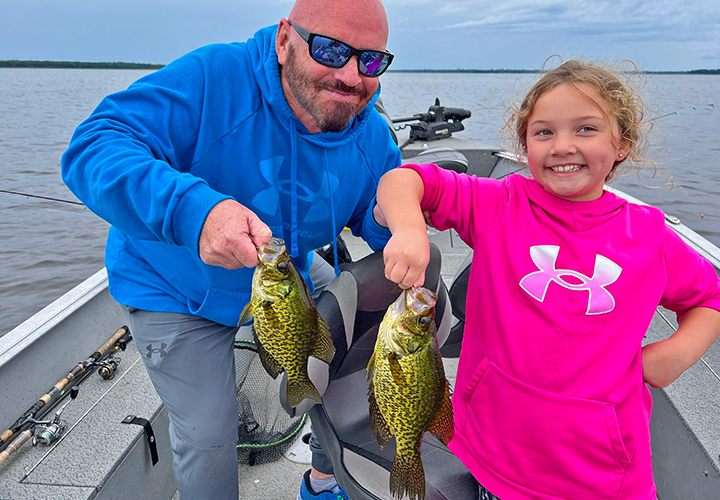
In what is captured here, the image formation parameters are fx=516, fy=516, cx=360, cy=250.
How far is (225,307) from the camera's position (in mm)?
2232

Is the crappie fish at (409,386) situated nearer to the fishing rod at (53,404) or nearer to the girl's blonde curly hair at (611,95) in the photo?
the girl's blonde curly hair at (611,95)

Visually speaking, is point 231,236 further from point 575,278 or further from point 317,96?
point 575,278

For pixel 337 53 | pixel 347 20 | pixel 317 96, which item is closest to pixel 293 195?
pixel 317 96

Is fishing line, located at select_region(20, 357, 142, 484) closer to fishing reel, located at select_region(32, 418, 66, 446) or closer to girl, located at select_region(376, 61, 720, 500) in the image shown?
fishing reel, located at select_region(32, 418, 66, 446)

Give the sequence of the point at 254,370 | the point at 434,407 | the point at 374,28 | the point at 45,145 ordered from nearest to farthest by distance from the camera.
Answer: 1. the point at 434,407
2. the point at 374,28
3. the point at 254,370
4. the point at 45,145

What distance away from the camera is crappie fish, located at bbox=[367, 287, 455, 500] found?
58.1 inches

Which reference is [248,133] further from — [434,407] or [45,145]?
[45,145]

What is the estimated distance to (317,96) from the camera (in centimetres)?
207

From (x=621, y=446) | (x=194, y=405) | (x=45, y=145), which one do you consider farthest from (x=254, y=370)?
(x=45, y=145)

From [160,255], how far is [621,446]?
75.0 inches

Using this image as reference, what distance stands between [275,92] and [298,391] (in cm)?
121

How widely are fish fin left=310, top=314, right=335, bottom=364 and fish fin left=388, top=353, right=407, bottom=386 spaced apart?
30 centimetres

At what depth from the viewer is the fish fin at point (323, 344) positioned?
5.69 ft

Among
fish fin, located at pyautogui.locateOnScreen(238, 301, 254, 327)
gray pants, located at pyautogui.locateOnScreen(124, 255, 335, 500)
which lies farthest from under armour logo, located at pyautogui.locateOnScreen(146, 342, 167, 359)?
fish fin, located at pyautogui.locateOnScreen(238, 301, 254, 327)
